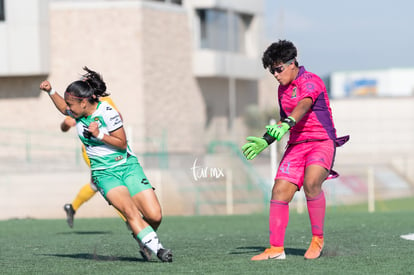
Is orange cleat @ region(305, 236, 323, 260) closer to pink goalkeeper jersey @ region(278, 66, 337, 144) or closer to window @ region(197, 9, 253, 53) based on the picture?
pink goalkeeper jersey @ region(278, 66, 337, 144)

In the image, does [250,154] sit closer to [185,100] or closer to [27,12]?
[27,12]

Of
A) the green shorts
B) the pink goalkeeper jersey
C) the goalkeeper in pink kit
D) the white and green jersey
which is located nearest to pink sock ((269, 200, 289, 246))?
the goalkeeper in pink kit

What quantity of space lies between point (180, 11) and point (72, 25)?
4.77 meters

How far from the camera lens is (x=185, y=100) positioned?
37156 mm

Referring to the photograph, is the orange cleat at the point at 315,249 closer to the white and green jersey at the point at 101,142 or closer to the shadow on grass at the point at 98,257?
the shadow on grass at the point at 98,257

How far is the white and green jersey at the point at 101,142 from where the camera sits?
7848 mm

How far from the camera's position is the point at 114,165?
7.93 m

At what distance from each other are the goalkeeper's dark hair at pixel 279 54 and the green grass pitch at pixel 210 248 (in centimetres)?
173

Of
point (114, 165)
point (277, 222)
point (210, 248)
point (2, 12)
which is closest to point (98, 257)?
point (114, 165)

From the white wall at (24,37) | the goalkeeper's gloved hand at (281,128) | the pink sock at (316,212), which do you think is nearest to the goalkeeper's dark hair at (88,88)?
the goalkeeper's gloved hand at (281,128)

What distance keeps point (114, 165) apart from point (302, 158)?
1669 millimetres

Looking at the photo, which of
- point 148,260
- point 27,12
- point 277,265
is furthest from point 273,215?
point 27,12

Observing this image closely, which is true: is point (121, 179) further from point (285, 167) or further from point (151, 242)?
point (285, 167)

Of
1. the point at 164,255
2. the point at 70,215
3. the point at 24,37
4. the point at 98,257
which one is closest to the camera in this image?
the point at 164,255
